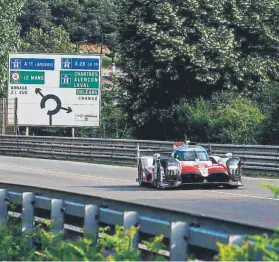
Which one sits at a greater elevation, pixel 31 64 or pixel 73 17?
pixel 73 17

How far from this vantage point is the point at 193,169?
2348 centimetres

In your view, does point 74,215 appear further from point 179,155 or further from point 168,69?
point 168,69

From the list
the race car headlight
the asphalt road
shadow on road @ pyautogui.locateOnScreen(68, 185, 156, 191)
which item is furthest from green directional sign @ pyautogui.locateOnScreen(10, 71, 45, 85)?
the race car headlight

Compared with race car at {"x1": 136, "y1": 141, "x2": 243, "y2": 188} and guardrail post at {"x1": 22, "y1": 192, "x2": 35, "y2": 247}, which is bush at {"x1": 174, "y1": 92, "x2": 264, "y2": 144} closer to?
race car at {"x1": 136, "y1": 141, "x2": 243, "y2": 188}

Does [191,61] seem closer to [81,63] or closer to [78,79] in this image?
[81,63]

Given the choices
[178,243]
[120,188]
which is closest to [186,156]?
[120,188]

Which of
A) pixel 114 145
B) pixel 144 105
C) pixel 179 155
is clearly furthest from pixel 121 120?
pixel 179 155

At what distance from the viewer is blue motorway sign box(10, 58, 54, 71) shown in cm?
4681

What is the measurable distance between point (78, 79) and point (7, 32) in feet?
55.3

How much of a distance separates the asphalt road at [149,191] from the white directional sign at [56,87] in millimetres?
8288

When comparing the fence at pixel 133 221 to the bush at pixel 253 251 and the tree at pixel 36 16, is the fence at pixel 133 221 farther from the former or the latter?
the tree at pixel 36 16

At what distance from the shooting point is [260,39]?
155 ft

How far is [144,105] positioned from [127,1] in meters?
4.74

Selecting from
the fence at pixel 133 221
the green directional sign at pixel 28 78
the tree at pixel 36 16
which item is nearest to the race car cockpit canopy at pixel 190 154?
the fence at pixel 133 221
